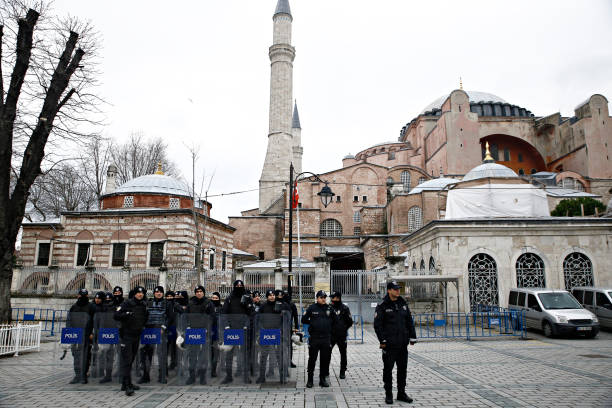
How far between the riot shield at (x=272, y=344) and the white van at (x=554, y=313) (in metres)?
9.01

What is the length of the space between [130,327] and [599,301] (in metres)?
14.2

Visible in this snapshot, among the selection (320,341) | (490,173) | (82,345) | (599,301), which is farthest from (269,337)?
(490,173)

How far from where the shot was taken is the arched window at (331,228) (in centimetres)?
3972

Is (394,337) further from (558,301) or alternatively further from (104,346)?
(558,301)

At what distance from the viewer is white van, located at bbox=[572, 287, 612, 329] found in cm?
1327

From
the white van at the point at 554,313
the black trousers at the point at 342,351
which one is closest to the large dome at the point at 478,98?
the white van at the point at 554,313

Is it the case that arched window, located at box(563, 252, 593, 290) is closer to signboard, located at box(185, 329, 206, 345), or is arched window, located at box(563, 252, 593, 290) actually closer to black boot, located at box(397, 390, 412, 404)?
black boot, located at box(397, 390, 412, 404)

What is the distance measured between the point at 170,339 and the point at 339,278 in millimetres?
10235

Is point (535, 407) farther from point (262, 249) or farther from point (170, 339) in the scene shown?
point (262, 249)

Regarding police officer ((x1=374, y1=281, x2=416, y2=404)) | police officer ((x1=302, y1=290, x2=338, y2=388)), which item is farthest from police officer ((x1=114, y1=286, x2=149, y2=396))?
police officer ((x1=374, y1=281, x2=416, y2=404))

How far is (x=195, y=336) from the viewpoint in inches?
276

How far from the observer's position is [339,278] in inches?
682

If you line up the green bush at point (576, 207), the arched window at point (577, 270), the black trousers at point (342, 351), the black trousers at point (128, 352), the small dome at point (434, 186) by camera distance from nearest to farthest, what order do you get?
the black trousers at point (128, 352)
the black trousers at point (342, 351)
the arched window at point (577, 270)
the green bush at point (576, 207)
the small dome at point (434, 186)

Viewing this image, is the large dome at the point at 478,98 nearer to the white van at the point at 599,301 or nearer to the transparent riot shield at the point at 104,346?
the white van at the point at 599,301
